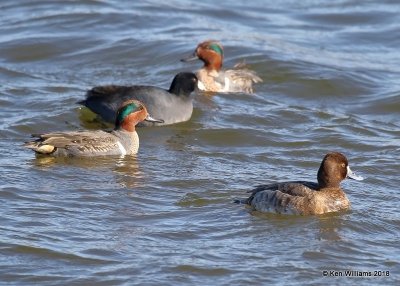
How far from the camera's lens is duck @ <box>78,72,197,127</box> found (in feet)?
49.5

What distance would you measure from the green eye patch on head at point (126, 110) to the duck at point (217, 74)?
139 inches

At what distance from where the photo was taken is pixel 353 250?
402 inches

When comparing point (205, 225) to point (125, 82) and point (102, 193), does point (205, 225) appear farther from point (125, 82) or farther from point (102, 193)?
point (125, 82)

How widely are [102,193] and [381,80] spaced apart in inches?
302

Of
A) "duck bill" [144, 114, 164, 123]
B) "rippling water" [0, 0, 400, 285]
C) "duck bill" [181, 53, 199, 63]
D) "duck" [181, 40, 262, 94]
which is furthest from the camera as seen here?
"duck bill" [181, 53, 199, 63]

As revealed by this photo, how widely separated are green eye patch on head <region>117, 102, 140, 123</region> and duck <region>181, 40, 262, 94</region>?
3518mm

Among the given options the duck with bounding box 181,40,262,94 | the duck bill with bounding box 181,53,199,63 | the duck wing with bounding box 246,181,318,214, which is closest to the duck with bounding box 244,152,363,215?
the duck wing with bounding box 246,181,318,214

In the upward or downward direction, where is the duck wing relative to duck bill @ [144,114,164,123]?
downward

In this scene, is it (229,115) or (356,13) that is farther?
(356,13)

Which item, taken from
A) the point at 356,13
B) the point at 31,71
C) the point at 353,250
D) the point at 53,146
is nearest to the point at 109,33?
the point at 31,71

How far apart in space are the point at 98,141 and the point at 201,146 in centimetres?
157

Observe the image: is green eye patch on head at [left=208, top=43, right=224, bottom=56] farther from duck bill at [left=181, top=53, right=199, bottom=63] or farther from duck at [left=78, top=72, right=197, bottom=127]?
duck at [left=78, top=72, right=197, bottom=127]

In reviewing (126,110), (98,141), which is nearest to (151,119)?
(126,110)

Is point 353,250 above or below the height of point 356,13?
below
